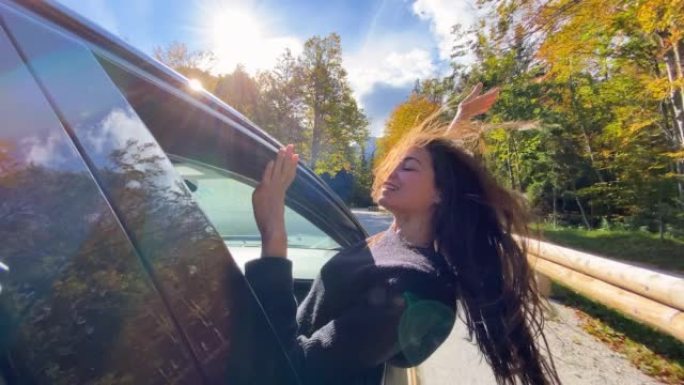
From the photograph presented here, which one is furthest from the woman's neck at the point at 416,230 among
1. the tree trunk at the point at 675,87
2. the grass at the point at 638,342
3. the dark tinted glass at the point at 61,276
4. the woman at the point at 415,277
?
the tree trunk at the point at 675,87

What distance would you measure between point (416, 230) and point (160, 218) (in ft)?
3.53

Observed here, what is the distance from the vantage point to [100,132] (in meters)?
0.65

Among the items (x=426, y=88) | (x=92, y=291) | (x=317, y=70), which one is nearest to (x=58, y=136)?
(x=92, y=291)

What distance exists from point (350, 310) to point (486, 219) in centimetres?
73

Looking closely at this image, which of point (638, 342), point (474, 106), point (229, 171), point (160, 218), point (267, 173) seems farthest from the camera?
point (638, 342)

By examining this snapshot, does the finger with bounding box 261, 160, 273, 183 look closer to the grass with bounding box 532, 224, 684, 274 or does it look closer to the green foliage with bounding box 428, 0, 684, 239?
the green foliage with bounding box 428, 0, 684, 239

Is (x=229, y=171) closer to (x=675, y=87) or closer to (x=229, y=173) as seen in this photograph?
(x=229, y=173)

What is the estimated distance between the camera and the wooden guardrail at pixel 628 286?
2.96m

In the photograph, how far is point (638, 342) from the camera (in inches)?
170

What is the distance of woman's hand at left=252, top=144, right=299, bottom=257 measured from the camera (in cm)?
118

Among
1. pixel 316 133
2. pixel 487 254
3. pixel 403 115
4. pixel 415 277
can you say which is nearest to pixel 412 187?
pixel 487 254

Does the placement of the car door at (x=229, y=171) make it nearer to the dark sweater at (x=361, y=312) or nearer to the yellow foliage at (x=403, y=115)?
the dark sweater at (x=361, y=312)

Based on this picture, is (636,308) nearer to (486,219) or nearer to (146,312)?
(486,219)

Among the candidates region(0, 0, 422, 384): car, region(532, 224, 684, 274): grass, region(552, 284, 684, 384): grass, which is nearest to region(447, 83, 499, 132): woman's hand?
region(0, 0, 422, 384): car
